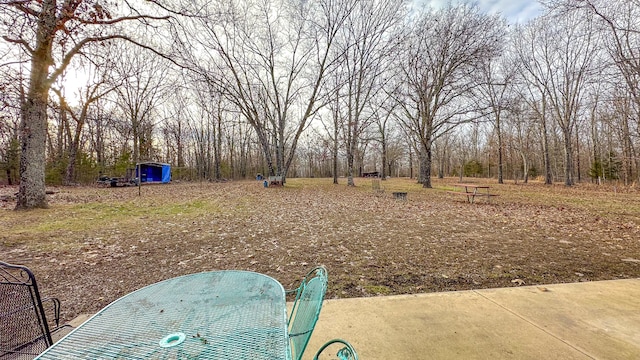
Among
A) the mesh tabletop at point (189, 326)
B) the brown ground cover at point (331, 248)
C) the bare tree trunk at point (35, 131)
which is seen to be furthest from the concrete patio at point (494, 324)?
the bare tree trunk at point (35, 131)

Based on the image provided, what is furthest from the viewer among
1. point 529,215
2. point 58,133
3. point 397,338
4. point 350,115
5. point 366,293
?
point 58,133

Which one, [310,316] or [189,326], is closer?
[310,316]

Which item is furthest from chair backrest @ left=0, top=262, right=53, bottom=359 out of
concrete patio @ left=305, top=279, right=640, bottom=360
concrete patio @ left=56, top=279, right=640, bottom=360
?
concrete patio @ left=305, top=279, right=640, bottom=360

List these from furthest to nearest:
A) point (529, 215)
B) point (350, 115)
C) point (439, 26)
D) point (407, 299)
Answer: point (350, 115), point (439, 26), point (529, 215), point (407, 299)

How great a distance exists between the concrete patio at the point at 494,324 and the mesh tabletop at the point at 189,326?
2.34 ft

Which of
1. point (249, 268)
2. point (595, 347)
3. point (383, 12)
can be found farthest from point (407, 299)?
point (383, 12)

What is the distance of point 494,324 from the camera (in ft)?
7.25

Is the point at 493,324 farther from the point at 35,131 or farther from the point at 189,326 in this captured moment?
the point at 35,131

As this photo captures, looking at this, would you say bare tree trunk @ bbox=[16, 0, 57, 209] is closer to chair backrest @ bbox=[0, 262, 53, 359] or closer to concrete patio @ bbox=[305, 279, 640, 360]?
chair backrest @ bbox=[0, 262, 53, 359]

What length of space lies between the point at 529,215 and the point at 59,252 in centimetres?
1127

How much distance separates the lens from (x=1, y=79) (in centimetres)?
416

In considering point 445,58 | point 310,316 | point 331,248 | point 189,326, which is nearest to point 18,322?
point 189,326

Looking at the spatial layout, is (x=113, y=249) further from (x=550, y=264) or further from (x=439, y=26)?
(x=439, y=26)

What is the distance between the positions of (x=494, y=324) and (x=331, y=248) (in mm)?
2793
